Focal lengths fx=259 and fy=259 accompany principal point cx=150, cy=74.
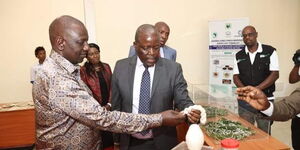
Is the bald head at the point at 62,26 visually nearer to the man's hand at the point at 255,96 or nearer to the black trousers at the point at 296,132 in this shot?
the man's hand at the point at 255,96

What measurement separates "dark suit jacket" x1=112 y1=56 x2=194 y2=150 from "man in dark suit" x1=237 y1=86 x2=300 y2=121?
1.58 ft

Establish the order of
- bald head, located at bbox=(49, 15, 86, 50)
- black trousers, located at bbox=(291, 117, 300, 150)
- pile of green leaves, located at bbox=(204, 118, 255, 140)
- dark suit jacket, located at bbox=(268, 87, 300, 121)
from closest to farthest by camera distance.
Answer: bald head, located at bbox=(49, 15, 86, 50) → dark suit jacket, located at bbox=(268, 87, 300, 121) → pile of green leaves, located at bbox=(204, 118, 255, 140) → black trousers, located at bbox=(291, 117, 300, 150)

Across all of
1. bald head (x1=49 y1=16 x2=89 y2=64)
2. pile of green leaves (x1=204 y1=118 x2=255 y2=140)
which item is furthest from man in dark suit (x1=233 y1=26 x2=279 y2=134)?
bald head (x1=49 y1=16 x2=89 y2=64)

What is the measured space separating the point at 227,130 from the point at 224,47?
10.5 feet

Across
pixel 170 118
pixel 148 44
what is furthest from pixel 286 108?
pixel 148 44

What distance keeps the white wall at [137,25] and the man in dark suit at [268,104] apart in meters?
4.02

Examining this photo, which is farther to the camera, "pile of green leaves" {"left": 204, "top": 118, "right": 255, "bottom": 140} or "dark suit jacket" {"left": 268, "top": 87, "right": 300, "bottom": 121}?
"pile of green leaves" {"left": 204, "top": 118, "right": 255, "bottom": 140}

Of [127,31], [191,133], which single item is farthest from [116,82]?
[127,31]

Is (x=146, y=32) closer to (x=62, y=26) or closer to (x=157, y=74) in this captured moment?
(x=157, y=74)

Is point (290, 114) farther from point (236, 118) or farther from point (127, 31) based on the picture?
point (127, 31)

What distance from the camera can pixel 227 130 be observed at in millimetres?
2525

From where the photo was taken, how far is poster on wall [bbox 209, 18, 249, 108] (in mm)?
5301

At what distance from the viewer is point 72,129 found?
1.48 meters

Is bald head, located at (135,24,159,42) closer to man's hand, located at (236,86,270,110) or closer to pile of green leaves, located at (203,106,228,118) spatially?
man's hand, located at (236,86,270,110)
